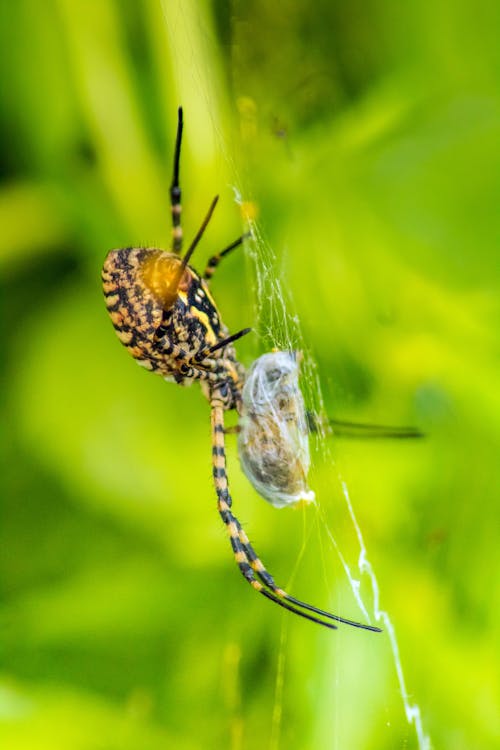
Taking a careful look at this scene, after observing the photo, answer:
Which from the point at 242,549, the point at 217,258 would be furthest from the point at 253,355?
the point at 242,549

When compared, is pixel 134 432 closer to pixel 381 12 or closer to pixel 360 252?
pixel 360 252

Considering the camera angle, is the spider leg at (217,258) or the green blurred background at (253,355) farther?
the spider leg at (217,258)

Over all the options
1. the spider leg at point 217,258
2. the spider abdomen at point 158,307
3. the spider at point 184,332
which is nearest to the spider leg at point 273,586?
the spider at point 184,332

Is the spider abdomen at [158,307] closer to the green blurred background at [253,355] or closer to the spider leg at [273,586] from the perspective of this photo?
the green blurred background at [253,355]

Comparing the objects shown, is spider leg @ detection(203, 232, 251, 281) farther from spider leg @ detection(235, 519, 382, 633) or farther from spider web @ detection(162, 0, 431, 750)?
spider leg @ detection(235, 519, 382, 633)

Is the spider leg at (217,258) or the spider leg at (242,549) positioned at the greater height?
the spider leg at (217,258)

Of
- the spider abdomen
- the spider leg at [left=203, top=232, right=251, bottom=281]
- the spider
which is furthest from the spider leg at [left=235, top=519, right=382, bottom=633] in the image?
the spider leg at [left=203, top=232, right=251, bottom=281]

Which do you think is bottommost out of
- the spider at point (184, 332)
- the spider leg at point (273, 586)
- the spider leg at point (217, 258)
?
the spider leg at point (273, 586)
